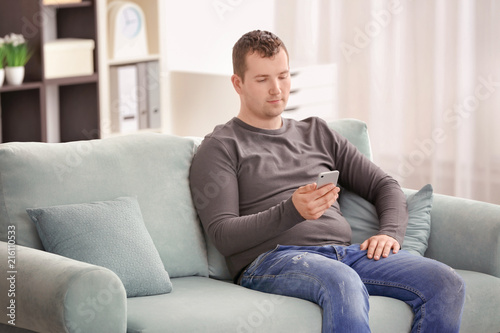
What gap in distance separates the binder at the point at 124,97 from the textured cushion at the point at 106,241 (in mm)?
1994

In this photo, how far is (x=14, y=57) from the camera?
3.67m

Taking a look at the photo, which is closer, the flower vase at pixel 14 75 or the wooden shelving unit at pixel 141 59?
the flower vase at pixel 14 75

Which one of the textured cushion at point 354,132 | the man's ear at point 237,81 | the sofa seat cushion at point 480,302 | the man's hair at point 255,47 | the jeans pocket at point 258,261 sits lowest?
the sofa seat cushion at point 480,302

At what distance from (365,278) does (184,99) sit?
2.54 metres

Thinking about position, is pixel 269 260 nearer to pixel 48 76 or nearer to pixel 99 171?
pixel 99 171

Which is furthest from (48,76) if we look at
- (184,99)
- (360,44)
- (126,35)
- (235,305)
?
(235,305)

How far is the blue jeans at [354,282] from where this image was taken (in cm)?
200

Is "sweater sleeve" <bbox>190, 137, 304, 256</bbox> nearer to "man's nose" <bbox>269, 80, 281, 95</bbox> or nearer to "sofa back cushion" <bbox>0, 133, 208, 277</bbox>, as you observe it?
"sofa back cushion" <bbox>0, 133, 208, 277</bbox>

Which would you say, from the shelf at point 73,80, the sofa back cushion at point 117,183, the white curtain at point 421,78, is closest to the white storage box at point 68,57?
the shelf at point 73,80

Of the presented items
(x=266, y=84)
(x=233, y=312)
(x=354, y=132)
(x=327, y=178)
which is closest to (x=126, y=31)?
(x=354, y=132)

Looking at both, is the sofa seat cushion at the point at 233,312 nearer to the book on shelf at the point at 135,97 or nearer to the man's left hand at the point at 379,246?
the man's left hand at the point at 379,246

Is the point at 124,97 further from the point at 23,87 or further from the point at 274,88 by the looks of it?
the point at 274,88

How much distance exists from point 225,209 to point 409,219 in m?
0.65

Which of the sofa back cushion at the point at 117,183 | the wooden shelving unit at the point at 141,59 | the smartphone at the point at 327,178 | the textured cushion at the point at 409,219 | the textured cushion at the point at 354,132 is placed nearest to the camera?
the smartphone at the point at 327,178
